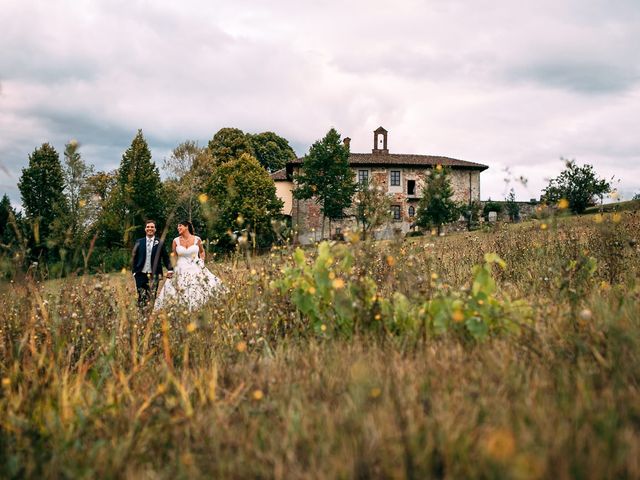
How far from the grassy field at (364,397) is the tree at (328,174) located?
84.2ft

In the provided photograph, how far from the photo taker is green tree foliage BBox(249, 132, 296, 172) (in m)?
44.8

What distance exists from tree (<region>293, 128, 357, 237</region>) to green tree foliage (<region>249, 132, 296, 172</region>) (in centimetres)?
A: 1561

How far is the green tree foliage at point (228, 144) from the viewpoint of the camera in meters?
38.1

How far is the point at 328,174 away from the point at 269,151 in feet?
56.6

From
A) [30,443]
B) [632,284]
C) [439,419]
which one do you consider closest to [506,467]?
[439,419]

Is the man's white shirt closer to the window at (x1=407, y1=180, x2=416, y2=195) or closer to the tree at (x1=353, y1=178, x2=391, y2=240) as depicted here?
the tree at (x1=353, y1=178, x2=391, y2=240)

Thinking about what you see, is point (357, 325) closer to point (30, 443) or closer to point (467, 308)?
point (467, 308)

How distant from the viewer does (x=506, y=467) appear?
4.68 ft

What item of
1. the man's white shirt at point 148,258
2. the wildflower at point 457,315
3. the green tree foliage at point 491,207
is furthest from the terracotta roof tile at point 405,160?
the wildflower at point 457,315

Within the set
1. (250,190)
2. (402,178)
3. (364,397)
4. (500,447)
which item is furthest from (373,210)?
(402,178)

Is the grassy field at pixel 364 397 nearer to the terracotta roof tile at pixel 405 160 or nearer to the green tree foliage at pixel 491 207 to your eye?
the terracotta roof tile at pixel 405 160

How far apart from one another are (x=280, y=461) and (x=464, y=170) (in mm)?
40908

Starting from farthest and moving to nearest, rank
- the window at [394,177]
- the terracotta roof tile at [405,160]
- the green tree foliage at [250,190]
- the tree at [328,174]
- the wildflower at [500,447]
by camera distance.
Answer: the window at [394,177], the terracotta roof tile at [405,160], the tree at [328,174], the green tree foliage at [250,190], the wildflower at [500,447]

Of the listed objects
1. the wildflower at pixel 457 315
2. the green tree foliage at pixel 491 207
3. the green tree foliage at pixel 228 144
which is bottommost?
the wildflower at pixel 457 315
